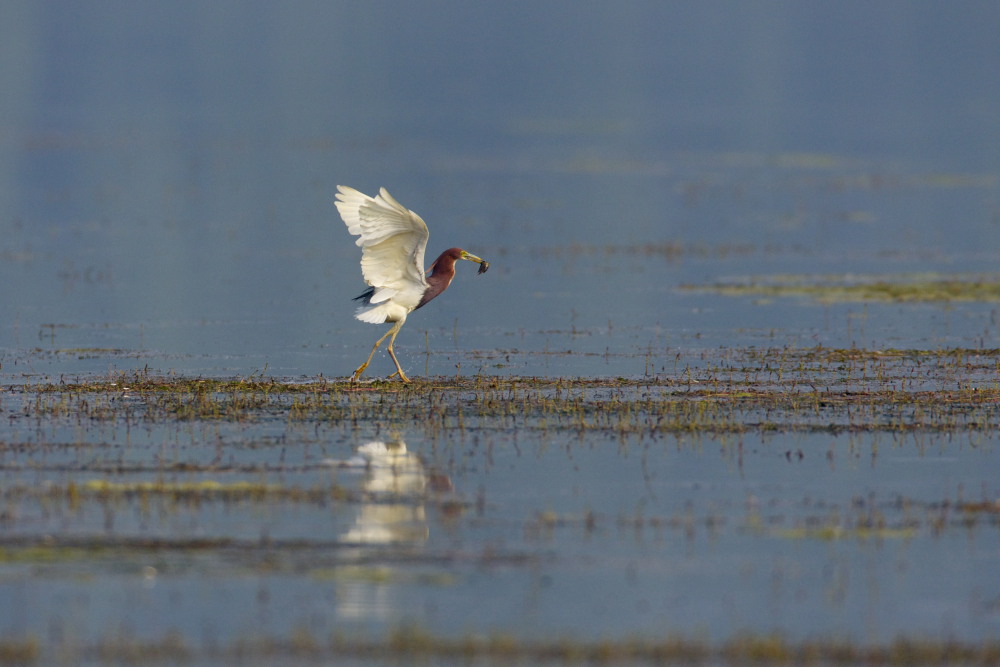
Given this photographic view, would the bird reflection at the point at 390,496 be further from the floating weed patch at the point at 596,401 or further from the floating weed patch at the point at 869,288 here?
the floating weed patch at the point at 869,288

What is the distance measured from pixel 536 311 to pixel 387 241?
25.0 ft

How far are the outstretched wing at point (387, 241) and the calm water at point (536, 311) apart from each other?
1.30 meters

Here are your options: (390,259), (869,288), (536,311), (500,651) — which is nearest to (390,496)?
(500,651)

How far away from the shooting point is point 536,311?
2502 centimetres

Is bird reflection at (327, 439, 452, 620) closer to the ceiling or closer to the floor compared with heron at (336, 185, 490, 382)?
closer to the floor

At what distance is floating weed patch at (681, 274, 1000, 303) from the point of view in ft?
85.0

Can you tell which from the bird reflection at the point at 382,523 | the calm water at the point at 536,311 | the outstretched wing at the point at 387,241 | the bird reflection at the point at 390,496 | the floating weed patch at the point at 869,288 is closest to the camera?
the bird reflection at the point at 382,523

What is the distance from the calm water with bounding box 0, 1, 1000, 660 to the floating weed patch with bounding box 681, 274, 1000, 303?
1.25ft

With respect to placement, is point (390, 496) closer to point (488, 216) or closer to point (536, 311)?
point (536, 311)

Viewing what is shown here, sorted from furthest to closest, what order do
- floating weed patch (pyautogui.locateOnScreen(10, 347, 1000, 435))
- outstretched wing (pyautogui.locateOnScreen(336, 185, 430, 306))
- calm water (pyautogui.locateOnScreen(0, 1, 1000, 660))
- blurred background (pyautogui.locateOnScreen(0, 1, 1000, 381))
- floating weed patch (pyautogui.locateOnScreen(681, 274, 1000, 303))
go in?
floating weed patch (pyautogui.locateOnScreen(681, 274, 1000, 303)) → blurred background (pyautogui.locateOnScreen(0, 1, 1000, 381)) → outstretched wing (pyautogui.locateOnScreen(336, 185, 430, 306)) → floating weed patch (pyautogui.locateOnScreen(10, 347, 1000, 435)) → calm water (pyautogui.locateOnScreen(0, 1, 1000, 660))

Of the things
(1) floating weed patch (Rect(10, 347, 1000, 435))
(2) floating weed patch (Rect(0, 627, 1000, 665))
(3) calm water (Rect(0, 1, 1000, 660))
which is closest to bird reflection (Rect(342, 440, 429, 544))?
(3) calm water (Rect(0, 1, 1000, 660))

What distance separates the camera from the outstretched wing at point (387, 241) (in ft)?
56.3

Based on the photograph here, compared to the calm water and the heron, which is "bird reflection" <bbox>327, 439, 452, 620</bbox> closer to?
the calm water

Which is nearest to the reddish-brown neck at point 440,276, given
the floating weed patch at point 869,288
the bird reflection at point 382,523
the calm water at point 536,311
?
the calm water at point 536,311
